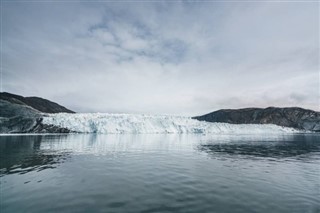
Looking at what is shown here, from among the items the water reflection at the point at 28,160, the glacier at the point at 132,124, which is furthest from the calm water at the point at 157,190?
the glacier at the point at 132,124

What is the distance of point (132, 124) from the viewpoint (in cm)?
10462

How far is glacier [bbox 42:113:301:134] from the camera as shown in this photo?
302 ft

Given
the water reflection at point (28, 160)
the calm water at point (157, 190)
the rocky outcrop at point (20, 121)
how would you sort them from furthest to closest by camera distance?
the rocky outcrop at point (20, 121)
the water reflection at point (28, 160)
the calm water at point (157, 190)

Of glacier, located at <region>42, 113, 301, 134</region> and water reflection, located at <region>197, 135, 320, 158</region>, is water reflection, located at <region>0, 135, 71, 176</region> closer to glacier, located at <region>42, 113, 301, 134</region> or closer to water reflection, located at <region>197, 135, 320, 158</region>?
water reflection, located at <region>197, 135, 320, 158</region>

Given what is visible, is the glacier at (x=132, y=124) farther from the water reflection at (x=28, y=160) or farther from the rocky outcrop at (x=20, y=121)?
the water reflection at (x=28, y=160)

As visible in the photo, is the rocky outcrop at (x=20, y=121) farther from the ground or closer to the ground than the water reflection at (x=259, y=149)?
farther from the ground

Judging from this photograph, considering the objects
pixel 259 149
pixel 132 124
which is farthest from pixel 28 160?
pixel 132 124

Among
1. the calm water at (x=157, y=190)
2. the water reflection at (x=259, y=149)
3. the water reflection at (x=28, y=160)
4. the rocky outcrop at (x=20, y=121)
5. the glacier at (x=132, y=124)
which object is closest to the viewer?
the calm water at (x=157, y=190)

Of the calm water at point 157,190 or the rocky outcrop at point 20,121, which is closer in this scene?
the calm water at point 157,190

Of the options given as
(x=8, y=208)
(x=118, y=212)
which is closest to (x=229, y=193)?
(x=118, y=212)

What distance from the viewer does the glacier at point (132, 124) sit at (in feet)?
302

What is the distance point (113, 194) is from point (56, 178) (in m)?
6.12

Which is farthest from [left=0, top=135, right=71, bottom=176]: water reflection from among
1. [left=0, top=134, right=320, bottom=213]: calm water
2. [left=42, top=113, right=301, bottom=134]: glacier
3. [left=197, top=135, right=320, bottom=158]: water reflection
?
[left=42, top=113, right=301, bottom=134]: glacier

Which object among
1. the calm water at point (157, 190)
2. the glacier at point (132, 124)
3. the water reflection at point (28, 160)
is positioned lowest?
the water reflection at point (28, 160)
